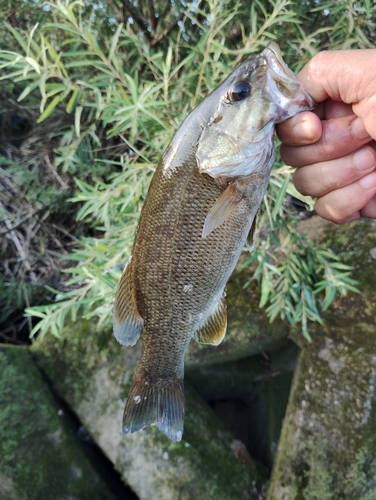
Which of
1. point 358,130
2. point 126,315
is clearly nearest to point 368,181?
point 358,130

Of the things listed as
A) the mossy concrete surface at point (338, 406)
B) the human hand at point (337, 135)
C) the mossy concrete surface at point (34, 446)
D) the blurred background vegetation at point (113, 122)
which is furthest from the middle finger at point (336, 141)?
the mossy concrete surface at point (34, 446)

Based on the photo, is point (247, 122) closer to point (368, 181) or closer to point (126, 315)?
point (368, 181)

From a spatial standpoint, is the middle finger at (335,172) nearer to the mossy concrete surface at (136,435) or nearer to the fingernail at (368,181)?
the fingernail at (368,181)

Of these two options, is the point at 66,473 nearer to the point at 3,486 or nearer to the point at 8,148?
the point at 3,486

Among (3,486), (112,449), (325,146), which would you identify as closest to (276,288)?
(325,146)

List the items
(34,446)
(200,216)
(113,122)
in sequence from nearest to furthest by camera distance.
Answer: (200,216)
(34,446)
(113,122)

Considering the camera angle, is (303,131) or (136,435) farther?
(136,435)

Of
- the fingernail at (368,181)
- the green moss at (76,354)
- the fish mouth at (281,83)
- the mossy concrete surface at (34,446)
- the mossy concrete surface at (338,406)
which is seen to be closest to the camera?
the fish mouth at (281,83)
